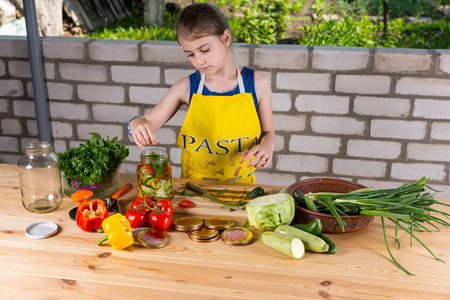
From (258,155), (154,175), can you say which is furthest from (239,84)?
(154,175)

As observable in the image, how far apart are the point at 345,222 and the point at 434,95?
82.9 inches

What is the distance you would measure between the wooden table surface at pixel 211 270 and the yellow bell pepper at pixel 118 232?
0.03 meters

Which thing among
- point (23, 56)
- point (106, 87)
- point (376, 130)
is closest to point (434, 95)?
point (376, 130)

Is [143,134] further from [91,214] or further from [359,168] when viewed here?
[359,168]

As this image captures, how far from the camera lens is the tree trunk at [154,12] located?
556 cm

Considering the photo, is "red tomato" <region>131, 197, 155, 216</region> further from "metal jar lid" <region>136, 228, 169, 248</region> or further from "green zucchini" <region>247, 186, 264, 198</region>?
"green zucchini" <region>247, 186, 264, 198</region>

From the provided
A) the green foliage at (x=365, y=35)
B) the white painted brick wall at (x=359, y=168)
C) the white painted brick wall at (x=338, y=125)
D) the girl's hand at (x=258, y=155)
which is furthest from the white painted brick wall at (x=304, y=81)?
the girl's hand at (x=258, y=155)

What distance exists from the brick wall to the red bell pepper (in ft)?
6.37

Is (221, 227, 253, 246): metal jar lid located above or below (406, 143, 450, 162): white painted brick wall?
→ above

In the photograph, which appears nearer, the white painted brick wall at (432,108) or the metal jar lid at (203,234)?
the metal jar lid at (203,234)

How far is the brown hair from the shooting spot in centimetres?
213

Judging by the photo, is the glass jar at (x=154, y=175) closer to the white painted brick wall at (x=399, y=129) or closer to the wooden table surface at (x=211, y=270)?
the wooden table surface at (x=211, y=270)

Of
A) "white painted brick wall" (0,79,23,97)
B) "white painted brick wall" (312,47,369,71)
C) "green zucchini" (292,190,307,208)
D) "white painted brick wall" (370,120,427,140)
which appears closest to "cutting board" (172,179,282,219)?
"green zucchini" (292,190,307,208)

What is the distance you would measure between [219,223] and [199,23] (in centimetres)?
103
